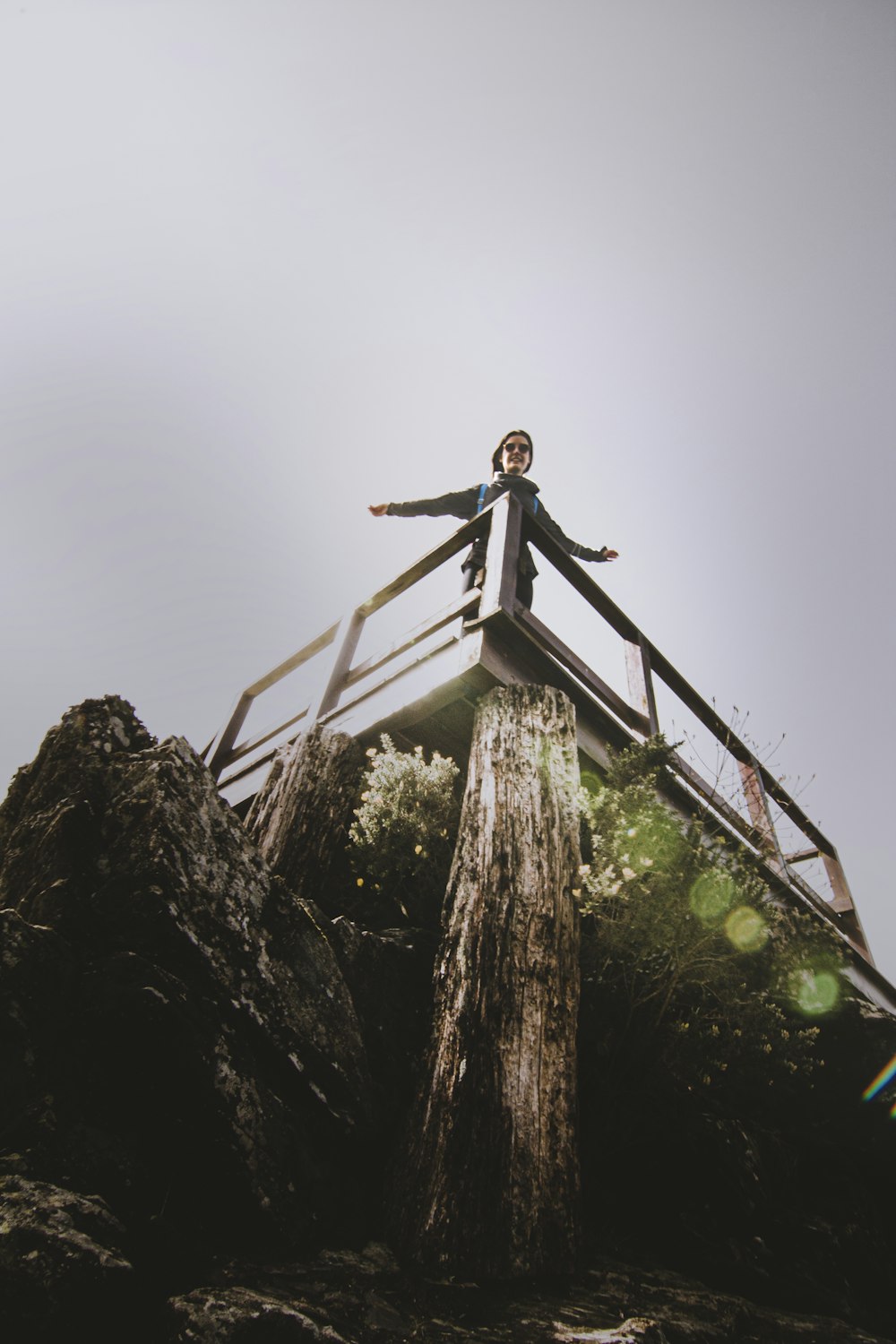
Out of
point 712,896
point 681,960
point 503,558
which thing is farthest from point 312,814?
point 712,896

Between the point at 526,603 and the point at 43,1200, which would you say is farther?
the point at 526,603

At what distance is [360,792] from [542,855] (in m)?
1.90

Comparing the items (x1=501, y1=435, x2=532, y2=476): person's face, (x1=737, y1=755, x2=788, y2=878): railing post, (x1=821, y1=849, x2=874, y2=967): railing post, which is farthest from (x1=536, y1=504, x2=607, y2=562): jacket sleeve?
(x1=821, y1=849, x2=874, y2=967): railing post

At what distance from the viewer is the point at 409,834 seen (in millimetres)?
3957

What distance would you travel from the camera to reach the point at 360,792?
452cm

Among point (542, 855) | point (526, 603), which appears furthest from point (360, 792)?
point (526, 603)

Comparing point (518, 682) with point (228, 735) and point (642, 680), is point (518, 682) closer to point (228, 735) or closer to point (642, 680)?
point (642, 680)

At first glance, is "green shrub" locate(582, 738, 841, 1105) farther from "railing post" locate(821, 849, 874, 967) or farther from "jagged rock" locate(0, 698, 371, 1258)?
"railing post" locate(821, 849, 874, 967)

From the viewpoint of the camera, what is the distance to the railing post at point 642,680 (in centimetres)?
505

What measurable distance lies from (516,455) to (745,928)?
537 centimetres

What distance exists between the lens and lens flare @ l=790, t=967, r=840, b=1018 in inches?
146

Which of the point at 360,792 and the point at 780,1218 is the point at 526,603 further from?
the point at 780,1218

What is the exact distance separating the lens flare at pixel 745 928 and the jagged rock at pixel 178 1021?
2091 mm

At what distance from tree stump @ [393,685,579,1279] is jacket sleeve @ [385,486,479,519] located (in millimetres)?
3367
